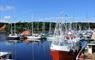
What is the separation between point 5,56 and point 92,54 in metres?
13.0

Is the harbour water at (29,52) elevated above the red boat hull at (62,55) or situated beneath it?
situated beneath

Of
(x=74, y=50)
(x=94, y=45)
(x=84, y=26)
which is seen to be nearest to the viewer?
(x=94, y=45)

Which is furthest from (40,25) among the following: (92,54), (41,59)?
(92,54)

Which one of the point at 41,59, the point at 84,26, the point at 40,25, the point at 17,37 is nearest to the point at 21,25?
the point at 40,25

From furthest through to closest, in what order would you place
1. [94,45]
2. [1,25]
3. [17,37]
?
[1,25], [17,37], [94,45]

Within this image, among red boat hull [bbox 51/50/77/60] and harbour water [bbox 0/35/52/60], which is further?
harbour water [bbox 0/35/52/60]

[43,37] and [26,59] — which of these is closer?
[26,59]

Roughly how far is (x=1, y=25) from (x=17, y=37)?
1812 inches

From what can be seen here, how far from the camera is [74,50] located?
48.5 meters

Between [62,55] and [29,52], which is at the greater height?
[62,55]

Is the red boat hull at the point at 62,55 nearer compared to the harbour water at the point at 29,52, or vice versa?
the red boat hull at the point at 62,55

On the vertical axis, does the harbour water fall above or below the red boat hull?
below

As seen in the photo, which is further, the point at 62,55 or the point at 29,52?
the point at 29,52

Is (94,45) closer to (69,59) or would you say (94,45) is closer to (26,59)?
(69,59)
